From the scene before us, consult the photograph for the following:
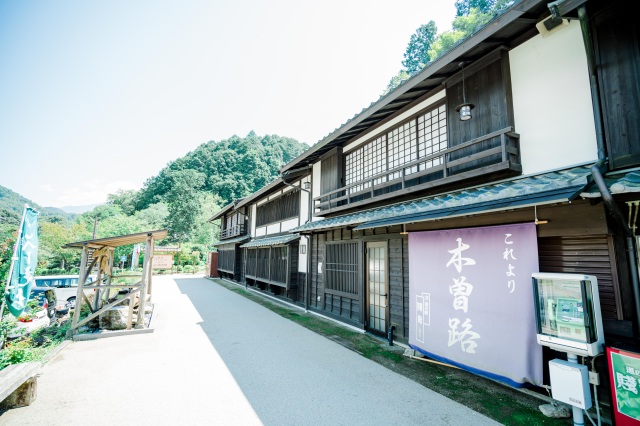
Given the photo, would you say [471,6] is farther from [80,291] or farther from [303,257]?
[80,291]

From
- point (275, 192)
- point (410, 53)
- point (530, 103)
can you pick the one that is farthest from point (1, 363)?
point (410, 53)

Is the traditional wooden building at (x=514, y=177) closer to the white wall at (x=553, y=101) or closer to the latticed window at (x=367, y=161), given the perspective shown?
the white wall at (x=553, y=101)

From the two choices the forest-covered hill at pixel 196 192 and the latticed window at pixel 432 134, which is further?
the forest-covered hill at pixel 196 192

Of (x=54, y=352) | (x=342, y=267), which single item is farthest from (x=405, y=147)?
(x=54, y=352)

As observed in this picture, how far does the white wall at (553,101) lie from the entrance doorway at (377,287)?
409 cm

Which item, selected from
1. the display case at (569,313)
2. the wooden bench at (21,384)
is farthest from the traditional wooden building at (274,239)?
the display case at (569,313)

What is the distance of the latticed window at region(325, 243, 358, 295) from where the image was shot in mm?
9233

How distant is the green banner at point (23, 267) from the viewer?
5763mm

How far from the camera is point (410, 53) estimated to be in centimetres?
3969

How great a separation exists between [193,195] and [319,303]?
44508mm

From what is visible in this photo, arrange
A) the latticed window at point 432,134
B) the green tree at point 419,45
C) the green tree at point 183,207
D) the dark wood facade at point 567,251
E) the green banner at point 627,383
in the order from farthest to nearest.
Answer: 1. the green tree at point 183,207
2. the green tree at point 419,45
3. the latticed window at point 432,134
4. the dark wood facade at point 567,251
5. the green banner at point 627,383

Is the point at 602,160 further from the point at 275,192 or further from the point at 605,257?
the point at 275,192

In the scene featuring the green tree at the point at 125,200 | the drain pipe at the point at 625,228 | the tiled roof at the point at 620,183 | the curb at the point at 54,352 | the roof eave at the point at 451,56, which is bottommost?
the curb at the point at 54,352

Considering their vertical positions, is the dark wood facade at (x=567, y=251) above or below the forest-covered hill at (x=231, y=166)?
below
